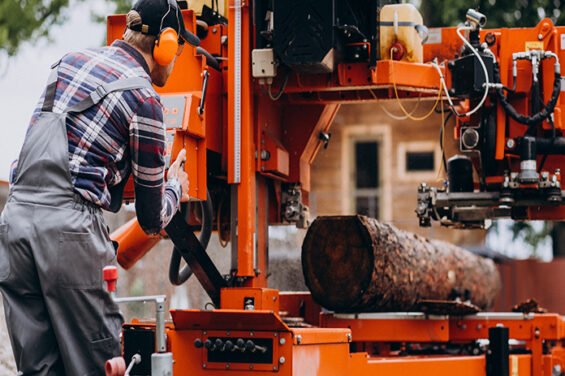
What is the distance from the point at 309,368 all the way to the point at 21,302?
1.69m

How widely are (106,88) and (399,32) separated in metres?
2.61

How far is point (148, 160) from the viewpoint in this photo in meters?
3.46

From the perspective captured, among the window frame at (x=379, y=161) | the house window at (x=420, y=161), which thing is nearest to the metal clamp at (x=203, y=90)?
the window frame at (x=379, y=161)

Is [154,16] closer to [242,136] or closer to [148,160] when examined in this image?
[148,160]

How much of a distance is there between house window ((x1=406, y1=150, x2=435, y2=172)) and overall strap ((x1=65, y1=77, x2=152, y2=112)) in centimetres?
1700

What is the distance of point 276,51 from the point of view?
4895 millimetres

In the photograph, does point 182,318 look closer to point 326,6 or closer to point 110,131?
point 110,131

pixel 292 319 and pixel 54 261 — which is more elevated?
pixel 54 261

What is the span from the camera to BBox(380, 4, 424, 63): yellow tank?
5477 mm

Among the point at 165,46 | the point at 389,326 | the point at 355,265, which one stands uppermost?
the point at 165,46

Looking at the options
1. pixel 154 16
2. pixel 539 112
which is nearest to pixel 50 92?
pixel 154 16

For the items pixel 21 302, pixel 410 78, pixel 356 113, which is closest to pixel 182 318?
pixel 21 302

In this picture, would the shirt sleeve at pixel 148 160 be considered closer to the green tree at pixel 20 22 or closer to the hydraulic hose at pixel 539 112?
the hydraulic hose at pixel 539 112

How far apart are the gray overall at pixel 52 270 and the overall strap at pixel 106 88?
10cm
